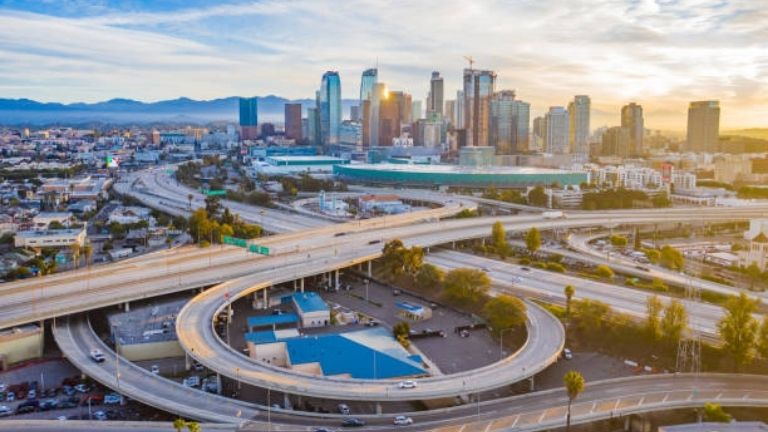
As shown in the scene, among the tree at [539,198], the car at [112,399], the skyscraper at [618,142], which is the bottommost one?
the car at [112,399]

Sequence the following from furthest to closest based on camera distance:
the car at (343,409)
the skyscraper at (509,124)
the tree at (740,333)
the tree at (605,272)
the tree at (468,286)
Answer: the skyscraper at (509,124) < the tree at (605,272) < the tree at (468,286) < the tree at (740,333) < the car at (343,409)

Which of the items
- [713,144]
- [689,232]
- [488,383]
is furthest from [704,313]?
[713,144]

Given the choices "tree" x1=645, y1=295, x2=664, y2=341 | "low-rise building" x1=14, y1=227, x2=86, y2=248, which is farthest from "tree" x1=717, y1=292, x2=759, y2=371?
"low-rise building" x1=14, y1=227, x2=86, y2=248

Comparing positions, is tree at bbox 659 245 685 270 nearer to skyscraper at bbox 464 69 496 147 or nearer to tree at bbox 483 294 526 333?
tree at bbox 483 294 526 333

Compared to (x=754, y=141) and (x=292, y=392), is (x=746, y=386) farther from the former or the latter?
(x=754, y=141)

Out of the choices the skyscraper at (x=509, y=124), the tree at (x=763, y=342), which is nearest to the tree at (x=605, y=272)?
the tree at (x=763, y=342)

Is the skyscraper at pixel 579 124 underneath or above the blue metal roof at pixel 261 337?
above

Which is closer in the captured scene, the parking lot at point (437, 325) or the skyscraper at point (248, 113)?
the parking lot at point (437, 325)

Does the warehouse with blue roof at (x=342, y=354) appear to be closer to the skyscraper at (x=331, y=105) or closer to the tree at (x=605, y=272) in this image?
the tree at (x=605, y=272)
